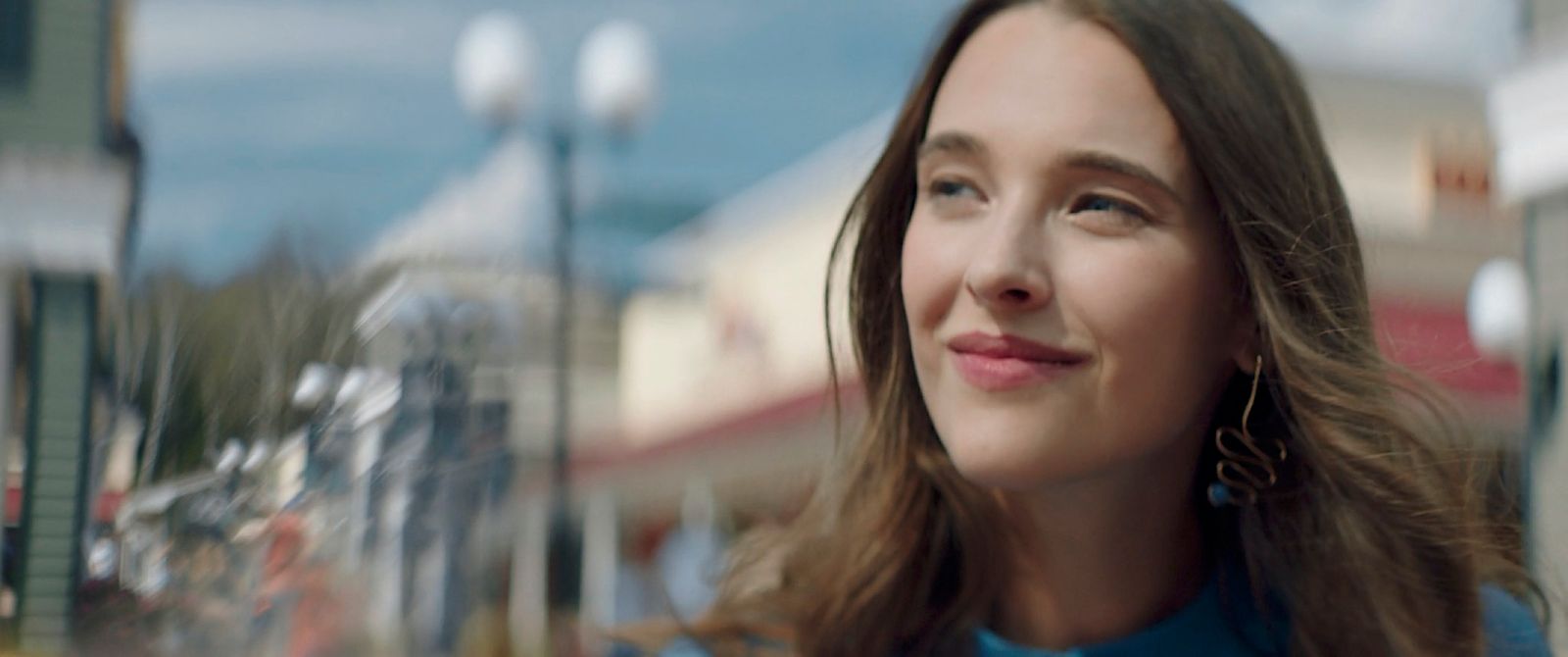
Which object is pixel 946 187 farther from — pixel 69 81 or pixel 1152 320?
pixel 69 81

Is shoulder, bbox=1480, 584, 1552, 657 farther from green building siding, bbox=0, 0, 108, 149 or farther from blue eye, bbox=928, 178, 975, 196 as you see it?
green building siding, bbox=0, 0, 108, 149

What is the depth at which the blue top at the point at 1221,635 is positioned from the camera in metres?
1.48

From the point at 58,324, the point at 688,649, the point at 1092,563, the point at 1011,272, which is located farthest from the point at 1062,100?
the point at 58,324

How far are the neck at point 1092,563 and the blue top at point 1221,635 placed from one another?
0.02 meters

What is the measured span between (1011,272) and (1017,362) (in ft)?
0.24

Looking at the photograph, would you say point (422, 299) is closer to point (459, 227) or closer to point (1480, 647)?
point (459, 227)

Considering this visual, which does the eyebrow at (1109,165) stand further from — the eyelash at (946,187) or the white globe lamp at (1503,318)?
the white globe lamp at (1503,318)

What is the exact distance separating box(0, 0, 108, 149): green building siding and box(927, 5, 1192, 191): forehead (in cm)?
69

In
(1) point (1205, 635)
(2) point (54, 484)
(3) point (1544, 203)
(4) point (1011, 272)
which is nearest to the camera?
(2) point (54, 484)

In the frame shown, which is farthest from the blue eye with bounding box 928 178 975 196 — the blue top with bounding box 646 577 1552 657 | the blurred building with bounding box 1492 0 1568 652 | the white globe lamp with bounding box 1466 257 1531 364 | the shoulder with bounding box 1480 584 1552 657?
the white globe lamp with bounding box 1466 257 1531 364

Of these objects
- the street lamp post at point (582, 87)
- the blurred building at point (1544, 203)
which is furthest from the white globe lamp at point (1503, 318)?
the street lamp post at point (582, 87)

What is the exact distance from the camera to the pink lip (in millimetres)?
1296

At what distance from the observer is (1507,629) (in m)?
1.56

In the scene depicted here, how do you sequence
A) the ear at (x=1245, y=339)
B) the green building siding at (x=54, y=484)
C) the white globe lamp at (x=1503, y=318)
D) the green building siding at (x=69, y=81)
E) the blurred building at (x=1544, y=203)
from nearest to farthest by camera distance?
the green building siding at (x=54, y=484) → the green building siding at (x=69, y=81) → the ear at (x=1245, y=339) → the blurred building at (x=1544, y=203) → the white globe lamp at (x=1503, y=318)
